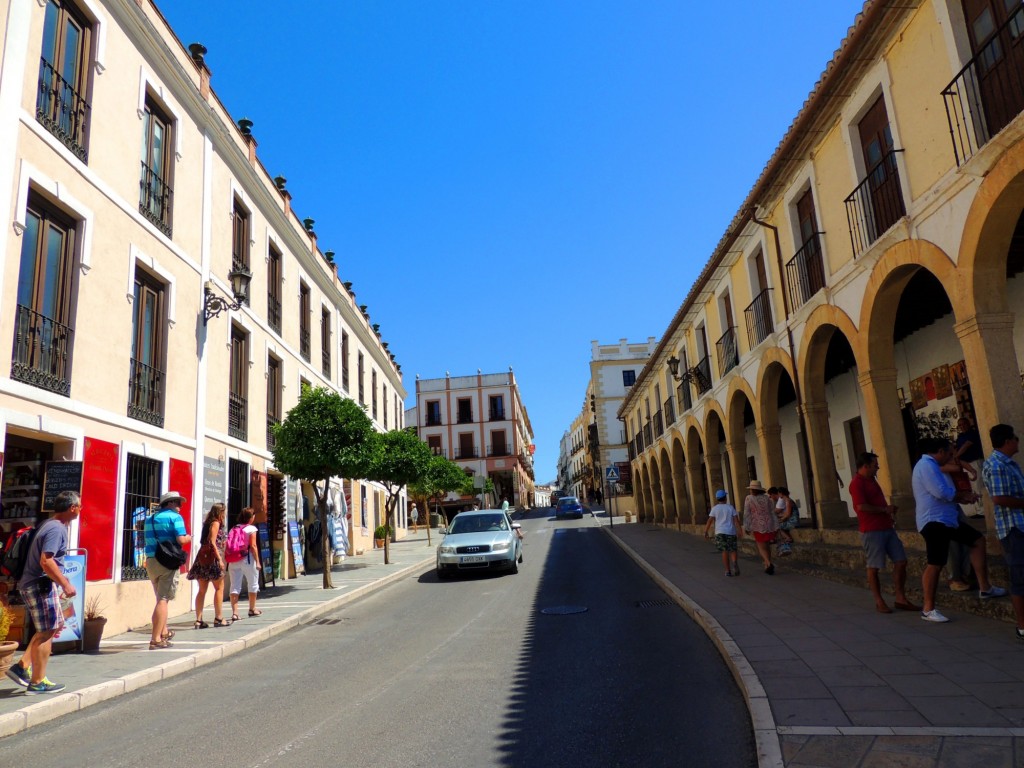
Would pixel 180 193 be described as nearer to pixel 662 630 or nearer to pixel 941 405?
pixel 662 630

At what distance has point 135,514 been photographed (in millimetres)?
10766

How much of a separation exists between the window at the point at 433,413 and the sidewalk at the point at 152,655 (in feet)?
159

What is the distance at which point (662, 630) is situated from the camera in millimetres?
8141

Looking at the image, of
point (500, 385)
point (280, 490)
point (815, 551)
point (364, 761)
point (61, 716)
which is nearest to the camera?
point (364, 761)

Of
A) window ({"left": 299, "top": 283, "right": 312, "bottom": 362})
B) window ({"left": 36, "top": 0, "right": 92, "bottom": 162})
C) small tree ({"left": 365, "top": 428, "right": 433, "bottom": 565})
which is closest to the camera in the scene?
window ({"left": 36, "top": 0, "right": 92, "bottom": 162})

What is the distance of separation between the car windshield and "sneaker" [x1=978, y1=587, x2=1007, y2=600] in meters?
10.7

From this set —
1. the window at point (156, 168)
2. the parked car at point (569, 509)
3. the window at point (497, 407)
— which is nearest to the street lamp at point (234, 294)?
the window at point (156, 168)

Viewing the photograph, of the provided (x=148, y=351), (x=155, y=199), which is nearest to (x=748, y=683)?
(x=148, y=351)

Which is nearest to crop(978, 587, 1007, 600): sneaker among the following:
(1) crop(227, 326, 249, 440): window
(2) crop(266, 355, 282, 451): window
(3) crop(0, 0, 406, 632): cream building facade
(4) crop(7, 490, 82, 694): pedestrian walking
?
(4) crop(7, 490, 82, 694): pedestrian walking

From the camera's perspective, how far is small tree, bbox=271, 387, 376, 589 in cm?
1446

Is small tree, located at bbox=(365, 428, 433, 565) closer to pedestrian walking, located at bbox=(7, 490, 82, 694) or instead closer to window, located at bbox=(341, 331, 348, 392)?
window, located at bbox=(341, 331, 348, 392)

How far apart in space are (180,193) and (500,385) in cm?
5138

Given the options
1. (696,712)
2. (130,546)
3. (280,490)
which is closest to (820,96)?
(696,712)

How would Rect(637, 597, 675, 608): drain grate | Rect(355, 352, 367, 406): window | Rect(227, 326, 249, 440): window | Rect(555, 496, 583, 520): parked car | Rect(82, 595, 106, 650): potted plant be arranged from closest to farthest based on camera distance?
1. Rect(82, 595, 106, 650): potted plant
2. Rect(637, 597, 675, 608): drain grate
3. Rect(227, 326, 249, 440): window
4. Rect(355, 352, 367, 406): window
5. Rect(555, 496, 583, 520): parked car
